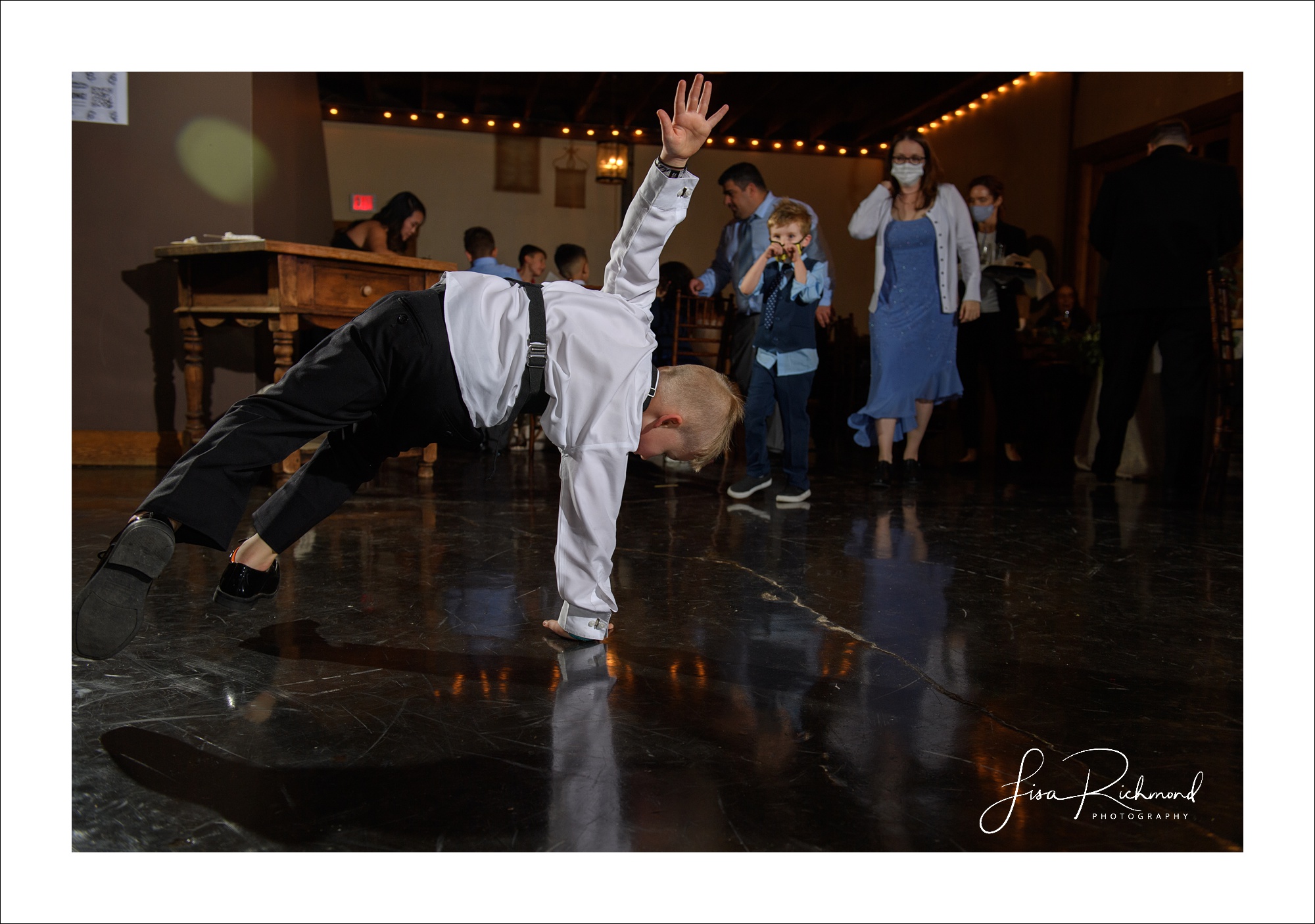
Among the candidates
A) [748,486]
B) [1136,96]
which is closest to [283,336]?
[748,486]

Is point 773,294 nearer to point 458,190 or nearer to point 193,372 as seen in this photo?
point 193,372

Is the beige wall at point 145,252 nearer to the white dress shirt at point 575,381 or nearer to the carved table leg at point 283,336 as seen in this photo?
the carved table leg at point 283,336

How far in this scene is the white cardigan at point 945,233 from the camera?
4121 millimetres

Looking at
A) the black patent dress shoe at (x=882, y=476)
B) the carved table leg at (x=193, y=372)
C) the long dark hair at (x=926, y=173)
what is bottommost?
the black patent dress shoe at (x=882, y=476)

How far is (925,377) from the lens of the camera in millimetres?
4156

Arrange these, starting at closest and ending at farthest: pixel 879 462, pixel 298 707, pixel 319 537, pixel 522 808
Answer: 1. pixel 522 808
2. pixel 298 707
3. pixel 319 537
4. pixel 879 462

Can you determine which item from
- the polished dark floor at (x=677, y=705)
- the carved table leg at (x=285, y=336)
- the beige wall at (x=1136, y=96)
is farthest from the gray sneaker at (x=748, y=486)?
the beige wall at (x=1136, y=96)

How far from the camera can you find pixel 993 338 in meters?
5.28

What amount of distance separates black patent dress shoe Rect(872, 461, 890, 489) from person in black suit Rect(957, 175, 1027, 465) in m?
1.48

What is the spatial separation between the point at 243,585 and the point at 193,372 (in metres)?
2.50

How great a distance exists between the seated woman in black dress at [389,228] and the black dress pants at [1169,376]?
11.0 feet

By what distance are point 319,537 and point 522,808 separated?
174 cm

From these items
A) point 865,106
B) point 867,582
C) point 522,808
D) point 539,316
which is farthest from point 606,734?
point 865,106

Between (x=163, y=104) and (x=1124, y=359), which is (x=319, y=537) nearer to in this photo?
(x=163, y=104)
